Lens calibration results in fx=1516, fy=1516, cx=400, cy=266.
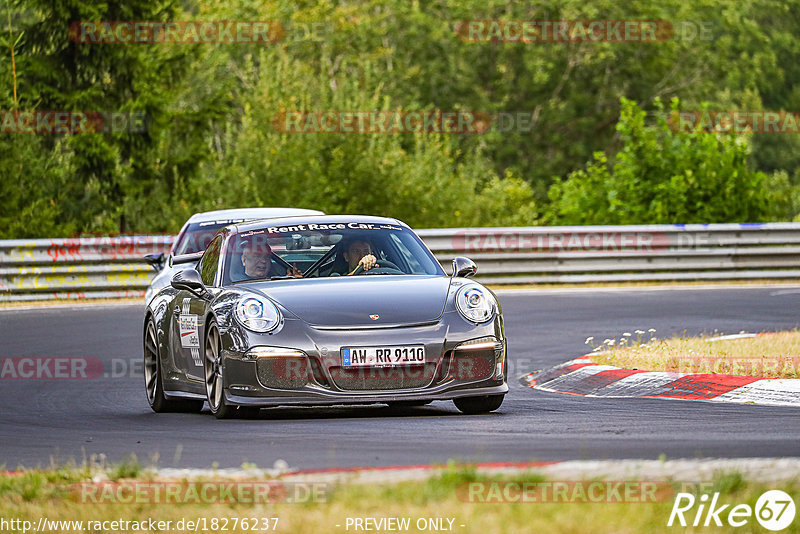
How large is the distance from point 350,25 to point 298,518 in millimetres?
48534

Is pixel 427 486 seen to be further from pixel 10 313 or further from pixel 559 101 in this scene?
pixel 559 101

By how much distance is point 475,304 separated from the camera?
970 centimetres

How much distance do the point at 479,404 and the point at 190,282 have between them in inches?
84.7

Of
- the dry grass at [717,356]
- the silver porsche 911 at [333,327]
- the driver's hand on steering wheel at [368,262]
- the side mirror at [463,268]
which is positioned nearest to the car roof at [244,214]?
the dry grass at [717,356]

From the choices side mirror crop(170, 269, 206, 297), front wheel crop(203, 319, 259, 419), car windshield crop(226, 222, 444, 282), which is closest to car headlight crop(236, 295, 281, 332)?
front wheel crop(203, 319, 259, 419)

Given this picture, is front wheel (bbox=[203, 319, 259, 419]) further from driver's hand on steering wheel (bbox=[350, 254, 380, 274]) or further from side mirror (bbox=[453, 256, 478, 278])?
side mirror (bbox=[453, 256, 478, 278])

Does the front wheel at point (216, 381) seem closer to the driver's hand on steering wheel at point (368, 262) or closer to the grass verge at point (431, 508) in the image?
the driver's hand on steering wheel at point (368, 262)

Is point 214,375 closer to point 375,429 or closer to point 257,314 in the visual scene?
point 257,314

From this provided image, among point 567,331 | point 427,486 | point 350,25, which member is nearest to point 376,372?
point 427,486

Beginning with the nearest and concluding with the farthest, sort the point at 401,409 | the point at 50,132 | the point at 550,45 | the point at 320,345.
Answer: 1. the point at 320,345
2. the point at 401,409
3. the point at 50,132
4. the point at 550,45

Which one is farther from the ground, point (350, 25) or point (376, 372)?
point (350, 25)

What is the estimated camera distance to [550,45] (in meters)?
58.4

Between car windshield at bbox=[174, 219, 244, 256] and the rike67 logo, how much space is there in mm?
10990

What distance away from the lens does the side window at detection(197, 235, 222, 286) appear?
35.3 feet
